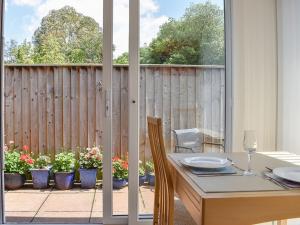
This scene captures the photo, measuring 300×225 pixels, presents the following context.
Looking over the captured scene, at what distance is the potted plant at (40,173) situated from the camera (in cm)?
354

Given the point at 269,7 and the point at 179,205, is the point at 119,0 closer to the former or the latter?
the point at 269,7

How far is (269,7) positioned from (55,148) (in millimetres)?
2386

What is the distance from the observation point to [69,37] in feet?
10.4

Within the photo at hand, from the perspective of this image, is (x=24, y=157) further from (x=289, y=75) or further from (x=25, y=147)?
(x=289, y=75)

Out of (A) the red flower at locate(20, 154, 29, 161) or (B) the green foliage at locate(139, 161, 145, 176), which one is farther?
(A) the red flower at locate(20, 154, 29, 161)

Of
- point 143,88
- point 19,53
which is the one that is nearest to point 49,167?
point 19,53

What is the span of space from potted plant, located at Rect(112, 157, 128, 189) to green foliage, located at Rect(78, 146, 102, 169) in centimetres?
52

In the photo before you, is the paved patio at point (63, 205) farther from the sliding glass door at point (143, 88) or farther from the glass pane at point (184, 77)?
the glass pane at point (184, 77)

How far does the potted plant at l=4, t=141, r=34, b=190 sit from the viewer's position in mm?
3471

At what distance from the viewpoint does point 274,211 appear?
1370mm

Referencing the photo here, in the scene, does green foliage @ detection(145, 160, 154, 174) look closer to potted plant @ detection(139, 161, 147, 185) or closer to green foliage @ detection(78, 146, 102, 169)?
potted plant @ detection(139, 161, 147, 185)

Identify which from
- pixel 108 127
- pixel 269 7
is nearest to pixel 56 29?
pixel 108 127

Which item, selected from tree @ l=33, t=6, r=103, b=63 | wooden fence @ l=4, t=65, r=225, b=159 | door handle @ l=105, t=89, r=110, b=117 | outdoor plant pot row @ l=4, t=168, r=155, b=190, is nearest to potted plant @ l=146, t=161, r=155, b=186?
door handle @ l=105, t=89, r=110, b=117

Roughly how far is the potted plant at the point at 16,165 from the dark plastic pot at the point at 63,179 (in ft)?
0.99
